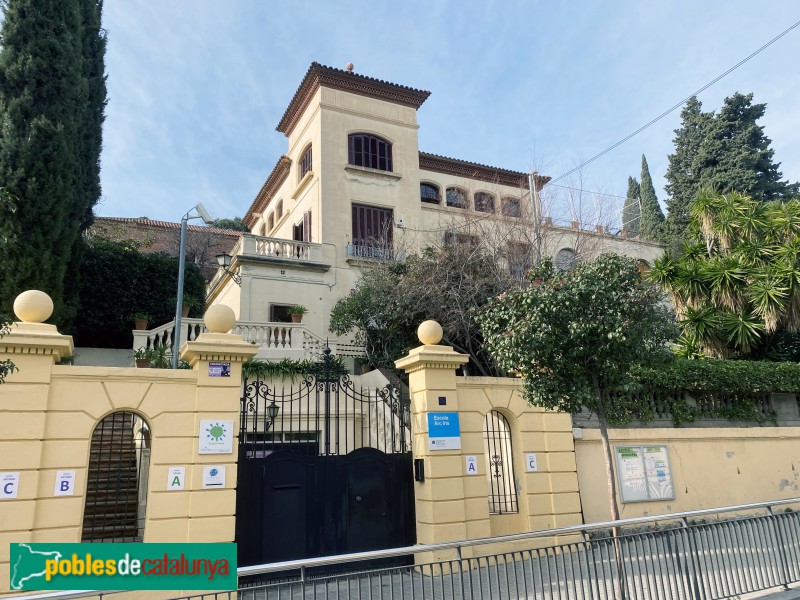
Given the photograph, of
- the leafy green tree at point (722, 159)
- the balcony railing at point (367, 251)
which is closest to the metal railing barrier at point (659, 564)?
the balcony railing at point (367, 251)

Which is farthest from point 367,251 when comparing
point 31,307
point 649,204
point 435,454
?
point 649,204

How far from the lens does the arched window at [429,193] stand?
1027 inches

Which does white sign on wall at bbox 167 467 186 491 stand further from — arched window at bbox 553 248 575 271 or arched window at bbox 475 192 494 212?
arched window at bbox 475 192 494 212

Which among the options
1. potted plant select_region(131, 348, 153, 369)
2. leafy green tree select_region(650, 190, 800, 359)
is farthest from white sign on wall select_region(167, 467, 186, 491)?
leafy green tree select_region(650, 190, 800, 359)

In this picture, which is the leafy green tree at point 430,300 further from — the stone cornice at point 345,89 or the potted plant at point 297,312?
the stone cornice at point 345,89

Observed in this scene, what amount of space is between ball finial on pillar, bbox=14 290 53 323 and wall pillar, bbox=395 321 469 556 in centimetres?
541

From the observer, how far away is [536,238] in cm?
1791

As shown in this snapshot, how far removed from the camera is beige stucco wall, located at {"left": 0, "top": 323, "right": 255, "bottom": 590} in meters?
6.96

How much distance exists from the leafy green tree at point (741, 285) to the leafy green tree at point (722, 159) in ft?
38.1

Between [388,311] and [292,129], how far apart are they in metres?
13.2

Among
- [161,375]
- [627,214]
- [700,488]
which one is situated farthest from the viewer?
[627,214]

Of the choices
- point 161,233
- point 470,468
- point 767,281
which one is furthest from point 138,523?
point 161,233

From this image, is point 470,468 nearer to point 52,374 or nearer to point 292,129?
point 52,374

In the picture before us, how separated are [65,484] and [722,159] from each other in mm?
33293
